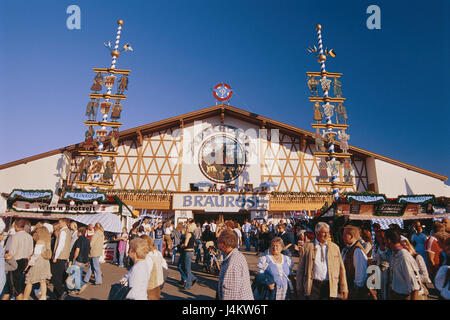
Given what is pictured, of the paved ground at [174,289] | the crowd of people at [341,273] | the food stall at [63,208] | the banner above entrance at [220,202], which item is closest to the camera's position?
the crowd of people at [341,273]

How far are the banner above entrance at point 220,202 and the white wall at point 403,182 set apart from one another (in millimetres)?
10228

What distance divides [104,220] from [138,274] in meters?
8.83

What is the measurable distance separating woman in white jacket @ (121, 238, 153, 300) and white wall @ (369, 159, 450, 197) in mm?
23612

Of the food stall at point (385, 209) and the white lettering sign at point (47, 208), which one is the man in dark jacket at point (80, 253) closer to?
the white lettering sign at point (47, 208)

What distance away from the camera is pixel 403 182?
22.9m

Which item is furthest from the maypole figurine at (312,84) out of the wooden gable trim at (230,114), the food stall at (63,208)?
the food stall at (63,208)

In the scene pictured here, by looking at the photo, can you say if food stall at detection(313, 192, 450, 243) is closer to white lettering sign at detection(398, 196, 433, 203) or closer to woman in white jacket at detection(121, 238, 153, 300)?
white lettering sign at detection(398, 196, 433, 203)

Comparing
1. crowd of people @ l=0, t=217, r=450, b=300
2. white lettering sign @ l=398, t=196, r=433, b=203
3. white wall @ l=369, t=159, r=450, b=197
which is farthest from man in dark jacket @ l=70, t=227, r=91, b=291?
white wall @ l=369, t=159, r=450, b=197

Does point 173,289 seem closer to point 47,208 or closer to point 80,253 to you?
point 80,253

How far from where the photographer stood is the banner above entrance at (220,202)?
2105 centimetres
